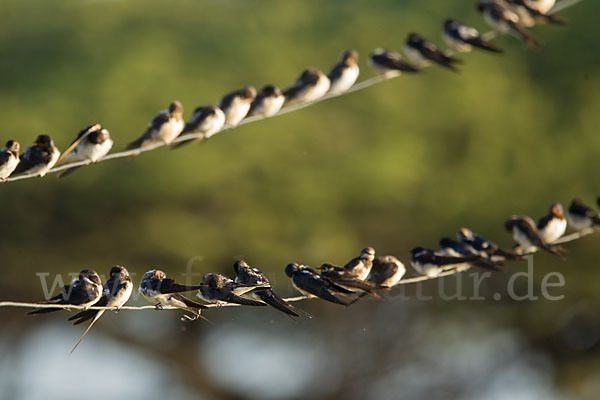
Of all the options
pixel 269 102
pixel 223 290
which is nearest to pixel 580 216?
pixel 269 102

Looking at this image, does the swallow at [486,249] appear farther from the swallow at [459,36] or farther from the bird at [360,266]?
the swallow at [459,36]

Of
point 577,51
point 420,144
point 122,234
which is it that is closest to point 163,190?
point 122,234

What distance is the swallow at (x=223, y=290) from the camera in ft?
23.5

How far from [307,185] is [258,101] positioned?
904 cm

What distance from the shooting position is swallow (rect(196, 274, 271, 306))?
715cm

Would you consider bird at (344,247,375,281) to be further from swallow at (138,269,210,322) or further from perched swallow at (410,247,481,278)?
swallow at (138,269,210,322)

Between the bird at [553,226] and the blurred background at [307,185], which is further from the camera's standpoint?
the blurred background at [307,185]

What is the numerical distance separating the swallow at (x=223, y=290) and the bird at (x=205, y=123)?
135cm

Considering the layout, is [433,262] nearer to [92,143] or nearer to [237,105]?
[237,105]

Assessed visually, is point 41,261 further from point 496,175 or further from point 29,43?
point 496,175

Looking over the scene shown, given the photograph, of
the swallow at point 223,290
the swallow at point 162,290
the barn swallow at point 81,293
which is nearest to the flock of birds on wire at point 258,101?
the barn swallow at point 81,293

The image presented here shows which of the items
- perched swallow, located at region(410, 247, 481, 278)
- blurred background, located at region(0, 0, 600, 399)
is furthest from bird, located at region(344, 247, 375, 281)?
blurred background, located at region(0, 0, 600, 399)

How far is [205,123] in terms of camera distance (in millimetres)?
8469

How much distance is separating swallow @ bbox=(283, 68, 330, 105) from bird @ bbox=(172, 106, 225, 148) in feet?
3.35
